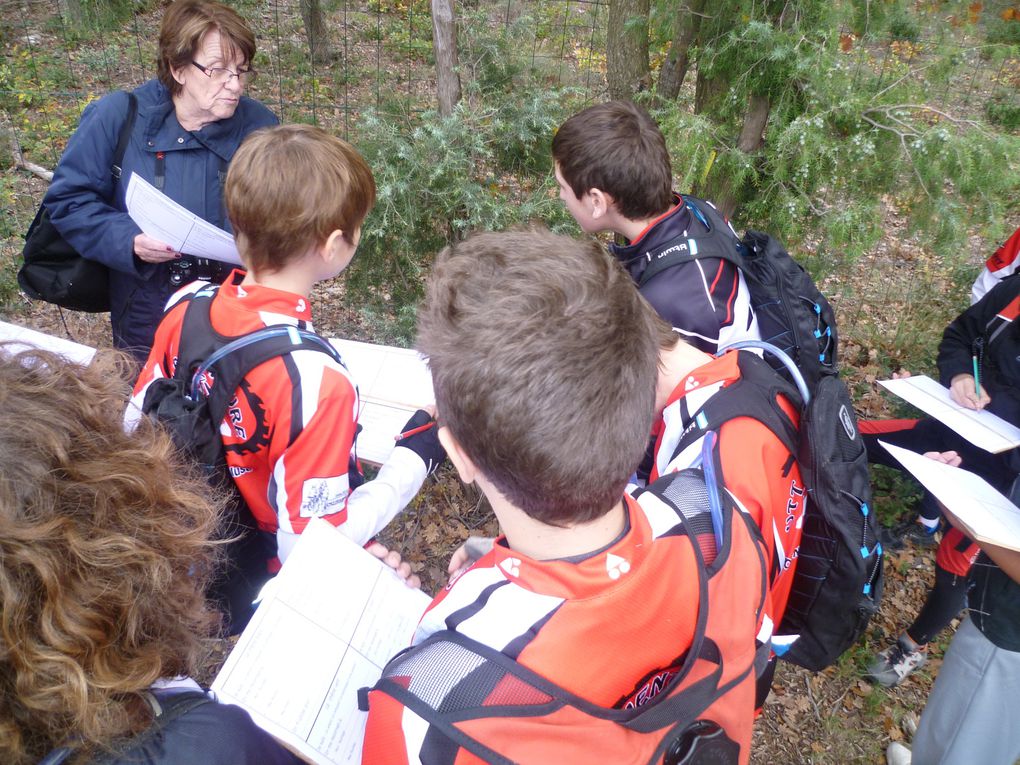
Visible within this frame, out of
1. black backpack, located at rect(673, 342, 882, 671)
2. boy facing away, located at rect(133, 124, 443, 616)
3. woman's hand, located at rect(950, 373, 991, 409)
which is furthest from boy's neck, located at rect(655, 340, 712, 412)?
woman's hand, located at rect(950, 373, 991, 409)

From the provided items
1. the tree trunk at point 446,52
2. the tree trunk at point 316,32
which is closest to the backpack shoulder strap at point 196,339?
the tree trunk at point 446,52

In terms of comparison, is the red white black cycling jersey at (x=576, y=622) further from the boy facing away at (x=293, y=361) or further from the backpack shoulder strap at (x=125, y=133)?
the backpack shoulder strap at (x=125, y=133)

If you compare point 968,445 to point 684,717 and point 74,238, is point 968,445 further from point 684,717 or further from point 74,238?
point 74,238

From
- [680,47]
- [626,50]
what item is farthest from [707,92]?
[626,50]

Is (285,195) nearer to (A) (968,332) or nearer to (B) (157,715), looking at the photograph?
(B) (157,715)

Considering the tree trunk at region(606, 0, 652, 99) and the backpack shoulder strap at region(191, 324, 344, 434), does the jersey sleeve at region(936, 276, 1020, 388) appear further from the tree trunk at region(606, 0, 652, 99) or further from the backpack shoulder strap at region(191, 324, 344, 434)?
the backpack shoulder strap at region(191, 324, 344, 434)

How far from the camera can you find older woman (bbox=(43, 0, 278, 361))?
2.39 m

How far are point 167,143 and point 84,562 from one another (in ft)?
6.84

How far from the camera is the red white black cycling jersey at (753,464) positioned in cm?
147

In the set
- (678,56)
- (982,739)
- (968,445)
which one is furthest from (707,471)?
(678,56)

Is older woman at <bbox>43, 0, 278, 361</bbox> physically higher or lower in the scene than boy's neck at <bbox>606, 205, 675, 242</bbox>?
higher

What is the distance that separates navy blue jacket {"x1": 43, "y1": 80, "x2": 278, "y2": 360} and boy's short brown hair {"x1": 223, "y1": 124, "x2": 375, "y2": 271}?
2.67 ft

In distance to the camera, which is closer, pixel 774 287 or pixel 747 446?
pixel 747 446

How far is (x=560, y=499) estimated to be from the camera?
1.02 metres
